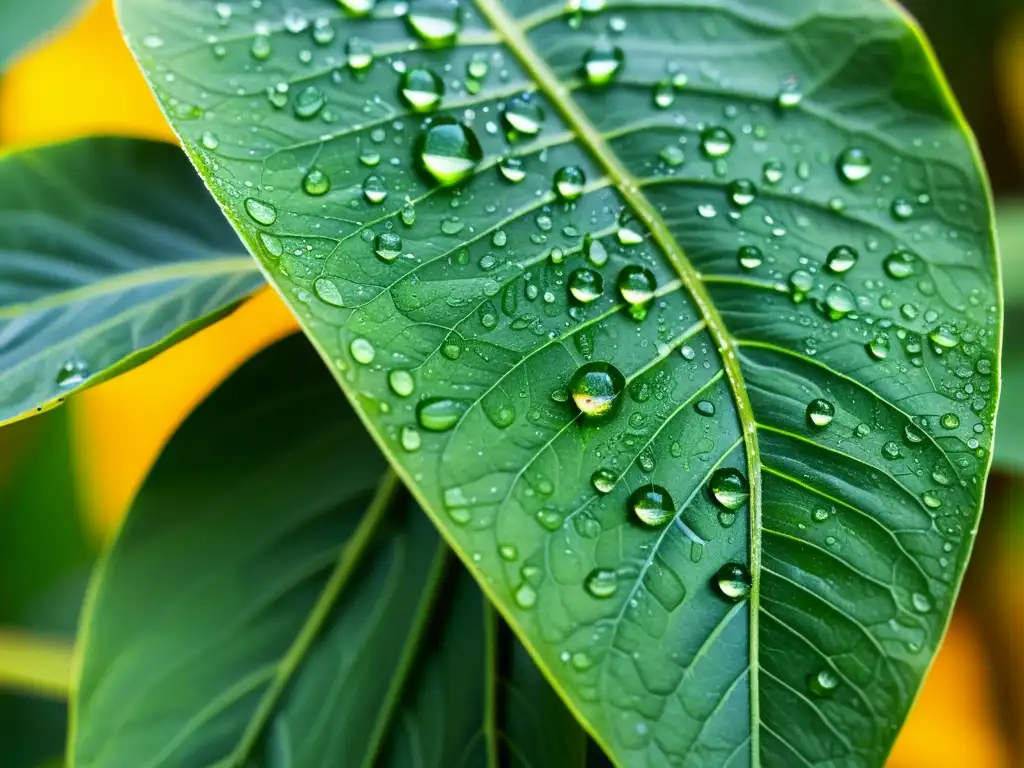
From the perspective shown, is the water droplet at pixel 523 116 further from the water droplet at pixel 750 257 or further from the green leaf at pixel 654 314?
the water droplet at pixel 750 257

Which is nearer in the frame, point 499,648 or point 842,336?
point 842,336

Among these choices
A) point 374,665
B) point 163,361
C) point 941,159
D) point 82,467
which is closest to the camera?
point 941,159

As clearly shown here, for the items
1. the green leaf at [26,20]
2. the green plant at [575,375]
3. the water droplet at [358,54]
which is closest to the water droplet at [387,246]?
the green plant at [575,375]

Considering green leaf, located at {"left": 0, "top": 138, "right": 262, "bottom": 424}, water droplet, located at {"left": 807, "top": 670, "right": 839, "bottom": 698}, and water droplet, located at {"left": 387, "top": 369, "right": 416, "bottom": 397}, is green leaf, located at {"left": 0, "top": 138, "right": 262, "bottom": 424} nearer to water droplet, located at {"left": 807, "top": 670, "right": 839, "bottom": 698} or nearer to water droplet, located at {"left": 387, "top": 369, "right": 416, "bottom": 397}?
water droplet, located at {"left": 387, "top": 369, "right": 416, "bottom": 397}

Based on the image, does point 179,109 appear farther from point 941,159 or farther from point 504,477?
point 941,159

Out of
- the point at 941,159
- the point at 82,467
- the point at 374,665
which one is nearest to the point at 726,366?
the point at 941,159

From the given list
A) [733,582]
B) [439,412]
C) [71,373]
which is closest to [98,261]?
[71,373]
